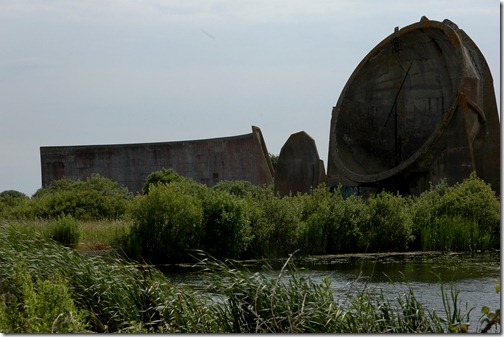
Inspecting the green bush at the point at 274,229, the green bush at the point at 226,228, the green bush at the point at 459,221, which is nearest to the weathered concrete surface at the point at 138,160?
the green bush at the point at 459,221

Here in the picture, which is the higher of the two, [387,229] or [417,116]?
[417,116]

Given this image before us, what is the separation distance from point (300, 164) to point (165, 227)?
9703mm

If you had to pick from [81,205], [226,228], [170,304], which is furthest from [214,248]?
[170,304]

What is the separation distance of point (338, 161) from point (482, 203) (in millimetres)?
6657

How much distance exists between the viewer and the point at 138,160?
3609 centimetres

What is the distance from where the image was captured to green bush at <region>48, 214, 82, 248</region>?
20547 millimetres

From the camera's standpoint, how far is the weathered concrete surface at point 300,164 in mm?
28656

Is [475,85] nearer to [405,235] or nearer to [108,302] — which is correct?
[405,235]

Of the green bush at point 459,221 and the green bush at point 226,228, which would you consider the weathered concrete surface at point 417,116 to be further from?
the green bush at point 226,228

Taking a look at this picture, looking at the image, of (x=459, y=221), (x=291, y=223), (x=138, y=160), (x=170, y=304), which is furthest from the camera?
(x=138, y=160)

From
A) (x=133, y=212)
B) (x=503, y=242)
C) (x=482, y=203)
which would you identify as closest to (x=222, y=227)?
(x=133, y=212)

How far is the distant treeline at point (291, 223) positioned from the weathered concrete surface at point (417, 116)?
1.97 m

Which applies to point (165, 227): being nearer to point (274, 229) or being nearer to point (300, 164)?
point (274, 229)

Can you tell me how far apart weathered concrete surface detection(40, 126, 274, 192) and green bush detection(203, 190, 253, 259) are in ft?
45.6
